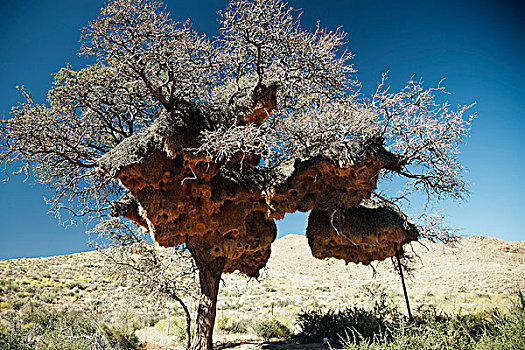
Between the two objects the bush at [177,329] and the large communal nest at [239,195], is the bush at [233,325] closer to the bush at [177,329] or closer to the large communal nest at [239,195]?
the bush at [177,329]

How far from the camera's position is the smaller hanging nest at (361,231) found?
9.17 m

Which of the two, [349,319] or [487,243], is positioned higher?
[487,243]

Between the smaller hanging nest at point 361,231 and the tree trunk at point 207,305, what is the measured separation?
3.10 m

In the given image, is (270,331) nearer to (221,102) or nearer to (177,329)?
(177,329)

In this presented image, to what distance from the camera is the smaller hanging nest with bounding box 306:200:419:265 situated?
9.17m

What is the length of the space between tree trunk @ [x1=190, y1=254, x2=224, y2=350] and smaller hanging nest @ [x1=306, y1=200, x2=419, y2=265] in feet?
10.2

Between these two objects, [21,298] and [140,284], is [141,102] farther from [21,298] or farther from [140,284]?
[21,298]

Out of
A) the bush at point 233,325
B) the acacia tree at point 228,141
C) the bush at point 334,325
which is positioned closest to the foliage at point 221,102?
the acacia tree at point 228,141

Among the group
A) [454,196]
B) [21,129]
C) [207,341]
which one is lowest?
[207,341]

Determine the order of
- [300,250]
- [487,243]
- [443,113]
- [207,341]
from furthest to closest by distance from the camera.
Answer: [300,250] → [487,243] → [207,341] → [443,113]

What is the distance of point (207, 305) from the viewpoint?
29.3ft

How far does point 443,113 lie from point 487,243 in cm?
5417

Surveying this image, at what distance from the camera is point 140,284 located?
11.1 m

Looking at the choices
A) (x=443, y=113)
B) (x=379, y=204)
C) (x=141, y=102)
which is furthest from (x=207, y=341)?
(x=443, y=113)
